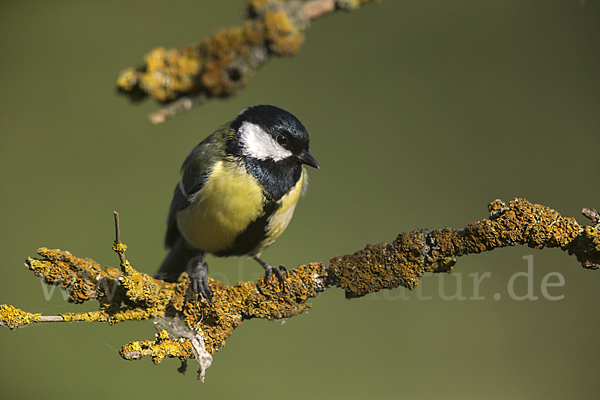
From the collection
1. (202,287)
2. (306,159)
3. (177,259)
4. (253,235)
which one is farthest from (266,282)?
(177,259)

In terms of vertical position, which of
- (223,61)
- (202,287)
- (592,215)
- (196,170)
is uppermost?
(223,61)

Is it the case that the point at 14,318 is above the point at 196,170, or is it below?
below

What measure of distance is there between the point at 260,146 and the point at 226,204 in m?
0.20

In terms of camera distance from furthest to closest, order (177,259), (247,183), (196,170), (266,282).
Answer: (177,259)
(196,170)
(247,183)
(266,282)

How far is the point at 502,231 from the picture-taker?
863mm

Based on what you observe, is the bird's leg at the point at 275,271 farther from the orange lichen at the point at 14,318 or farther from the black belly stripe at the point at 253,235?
A: the orange lichen at the point at 14,318

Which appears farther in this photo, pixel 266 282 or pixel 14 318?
pixel 266 282

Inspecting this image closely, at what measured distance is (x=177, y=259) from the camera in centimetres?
159

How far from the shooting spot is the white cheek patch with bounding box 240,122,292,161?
1258 millimetres

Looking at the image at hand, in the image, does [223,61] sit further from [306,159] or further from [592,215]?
[592,215]

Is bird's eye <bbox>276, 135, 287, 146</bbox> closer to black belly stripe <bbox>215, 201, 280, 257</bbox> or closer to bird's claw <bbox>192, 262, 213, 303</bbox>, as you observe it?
black belly stripe <bbox>215, 201, 280, 257</bbox>

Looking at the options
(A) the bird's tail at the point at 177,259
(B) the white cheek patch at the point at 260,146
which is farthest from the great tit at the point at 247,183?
(A) the bird's tail at the point at 177,259

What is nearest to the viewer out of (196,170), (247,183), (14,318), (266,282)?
(14,318)

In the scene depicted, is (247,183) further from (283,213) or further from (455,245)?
(455,245)
